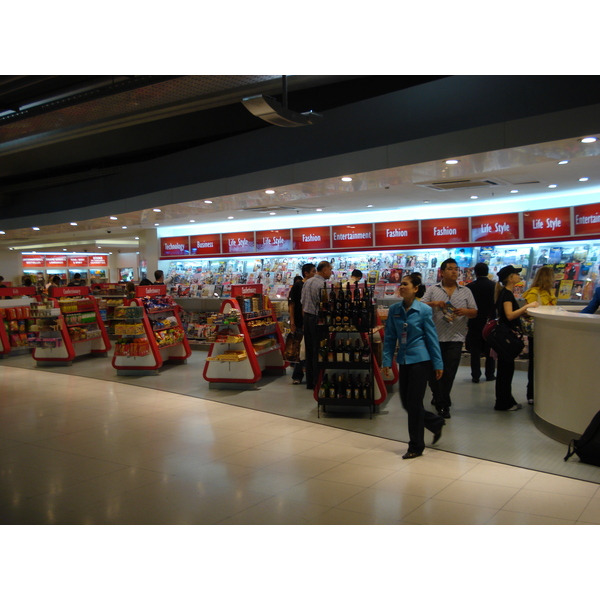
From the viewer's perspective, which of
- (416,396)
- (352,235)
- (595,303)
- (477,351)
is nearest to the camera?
(416,396)

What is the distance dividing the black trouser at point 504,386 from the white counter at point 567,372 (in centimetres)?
58

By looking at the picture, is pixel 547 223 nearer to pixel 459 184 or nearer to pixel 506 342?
pixel 459 184

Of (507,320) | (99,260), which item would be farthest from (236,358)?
(99,260)

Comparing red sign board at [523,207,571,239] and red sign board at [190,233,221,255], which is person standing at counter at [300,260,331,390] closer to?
red sign board at [523,207,571,239]

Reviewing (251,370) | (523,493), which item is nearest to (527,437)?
(523,493)

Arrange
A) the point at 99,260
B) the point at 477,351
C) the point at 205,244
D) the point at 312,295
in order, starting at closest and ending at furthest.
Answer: the point at 312,295 < the point at 477,351 < the point at 205,244 < the point at 99,260

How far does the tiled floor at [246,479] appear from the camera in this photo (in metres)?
3.64

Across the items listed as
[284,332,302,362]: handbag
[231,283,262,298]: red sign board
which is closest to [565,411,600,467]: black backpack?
[284,332,302,362]: handbag

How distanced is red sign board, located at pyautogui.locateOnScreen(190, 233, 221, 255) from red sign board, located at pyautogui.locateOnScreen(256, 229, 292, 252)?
1329 millimetres

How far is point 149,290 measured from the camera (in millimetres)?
9820

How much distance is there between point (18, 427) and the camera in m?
6.19

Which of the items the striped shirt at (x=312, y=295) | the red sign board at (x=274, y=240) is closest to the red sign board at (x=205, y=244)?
the red sign board at (x=274, y=240)

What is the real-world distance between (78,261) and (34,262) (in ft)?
5.66

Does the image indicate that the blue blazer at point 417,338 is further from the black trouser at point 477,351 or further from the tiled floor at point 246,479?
the black trouser at point 477,351
